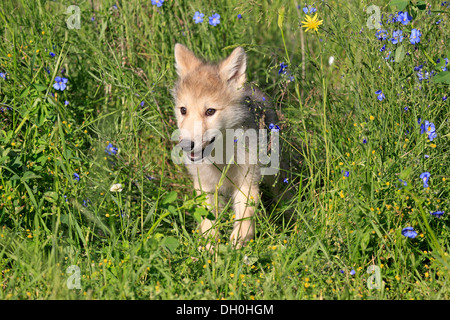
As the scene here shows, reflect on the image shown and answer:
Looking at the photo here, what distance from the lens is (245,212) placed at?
3793 mm

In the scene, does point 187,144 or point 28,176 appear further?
point 187,144

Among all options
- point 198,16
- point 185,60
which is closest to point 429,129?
point 185,60

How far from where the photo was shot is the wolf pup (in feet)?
12.1

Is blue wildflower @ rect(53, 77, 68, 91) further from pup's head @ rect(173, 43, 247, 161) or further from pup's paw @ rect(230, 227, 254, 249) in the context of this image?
pup's paw @ rect(230, 227, 254, 249)

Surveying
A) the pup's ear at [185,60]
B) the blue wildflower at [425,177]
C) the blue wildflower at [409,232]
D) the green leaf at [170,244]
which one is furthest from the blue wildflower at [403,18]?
the green leaf at [170,244]

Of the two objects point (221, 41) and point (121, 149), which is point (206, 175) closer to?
point (121, 149)

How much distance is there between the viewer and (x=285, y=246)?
3.20 meters

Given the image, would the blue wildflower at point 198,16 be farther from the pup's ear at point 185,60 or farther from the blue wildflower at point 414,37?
the blue wildflower at point 414,37

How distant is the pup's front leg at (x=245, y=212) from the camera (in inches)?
139

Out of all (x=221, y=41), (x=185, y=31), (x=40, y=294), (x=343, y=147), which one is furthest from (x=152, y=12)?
(x=40, y=294)

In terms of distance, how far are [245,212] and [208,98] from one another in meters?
0.83
